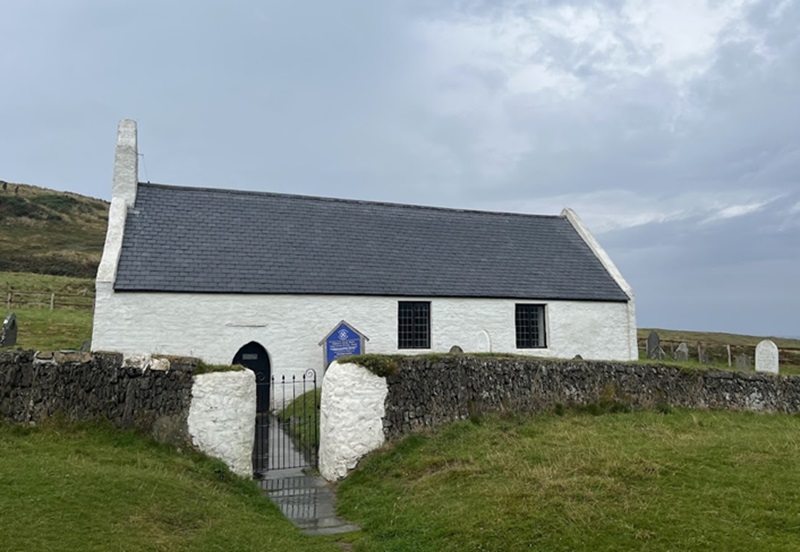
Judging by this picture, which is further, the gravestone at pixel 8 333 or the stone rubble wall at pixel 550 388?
the gravestone at pixel 8 333

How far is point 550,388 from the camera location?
1300 centimetres

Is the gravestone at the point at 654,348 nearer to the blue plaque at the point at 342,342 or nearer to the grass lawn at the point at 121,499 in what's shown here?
the blue plaque at the point at 342,342

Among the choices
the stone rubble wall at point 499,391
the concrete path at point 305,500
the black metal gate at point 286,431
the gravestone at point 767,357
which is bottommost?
the concrete path at point 305,500

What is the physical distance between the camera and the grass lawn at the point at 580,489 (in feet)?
20.7

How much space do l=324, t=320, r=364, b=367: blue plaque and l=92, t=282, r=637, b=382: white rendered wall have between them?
3.45 ft

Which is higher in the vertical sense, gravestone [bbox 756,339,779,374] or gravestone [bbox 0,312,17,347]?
gravestone [bbox 0,312,17,347]

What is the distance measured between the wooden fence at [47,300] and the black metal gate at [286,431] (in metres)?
20.4

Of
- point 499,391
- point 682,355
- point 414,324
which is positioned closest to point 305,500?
point 499,391

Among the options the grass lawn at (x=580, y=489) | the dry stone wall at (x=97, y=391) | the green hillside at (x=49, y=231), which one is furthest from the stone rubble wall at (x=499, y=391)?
the green hillside at (x=49, y=231)

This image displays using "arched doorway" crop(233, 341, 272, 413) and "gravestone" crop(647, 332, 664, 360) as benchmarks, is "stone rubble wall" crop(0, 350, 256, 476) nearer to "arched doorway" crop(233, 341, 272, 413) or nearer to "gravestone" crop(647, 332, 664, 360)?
"arched doorway" crop(233, 341, 272, 413)

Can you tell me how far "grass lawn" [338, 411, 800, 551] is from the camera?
6301 mm

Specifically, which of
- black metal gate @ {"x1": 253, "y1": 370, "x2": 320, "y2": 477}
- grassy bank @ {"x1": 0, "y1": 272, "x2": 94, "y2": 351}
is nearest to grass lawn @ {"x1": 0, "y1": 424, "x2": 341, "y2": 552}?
black metal gate @ {"x1": 253, "y1": 370, "x2": 320, "y2": 477}

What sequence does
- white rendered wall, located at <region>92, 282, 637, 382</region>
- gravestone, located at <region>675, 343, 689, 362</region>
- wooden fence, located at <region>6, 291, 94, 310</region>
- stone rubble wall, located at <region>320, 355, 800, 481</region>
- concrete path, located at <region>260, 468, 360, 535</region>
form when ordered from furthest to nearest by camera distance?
wooden fence, located at <region>6, 291, 94, 310</region> → gravestone, located at <region>675, 343, 689, 362</region> → white rendered wall, located at <region>92, 282, 637, 382</region> → stone rubble wall, located at <region>320, 355, 800, 481</region> → concrete path, located at <region>260, 468, 360, 535</region>

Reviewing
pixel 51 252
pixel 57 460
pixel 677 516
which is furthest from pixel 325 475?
pixel 51 252
